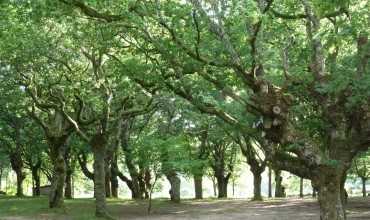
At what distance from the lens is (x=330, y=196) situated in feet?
50.7

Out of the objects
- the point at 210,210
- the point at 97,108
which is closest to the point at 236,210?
the point at 210,210

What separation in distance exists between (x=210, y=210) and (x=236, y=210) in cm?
173

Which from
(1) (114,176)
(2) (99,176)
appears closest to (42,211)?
(2) (99,176)

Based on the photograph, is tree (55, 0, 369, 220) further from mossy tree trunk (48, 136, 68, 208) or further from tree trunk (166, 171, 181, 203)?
tree trunk (166, 171, 181, 203)

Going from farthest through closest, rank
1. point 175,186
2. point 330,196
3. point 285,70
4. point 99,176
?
1. point 175,186
2. point 99,176
3. point 285,70
4. point 330,196

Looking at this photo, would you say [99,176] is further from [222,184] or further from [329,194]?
[222,184]

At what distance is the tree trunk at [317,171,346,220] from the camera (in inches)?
604

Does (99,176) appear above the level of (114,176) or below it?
above

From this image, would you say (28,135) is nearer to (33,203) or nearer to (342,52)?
(33,203)

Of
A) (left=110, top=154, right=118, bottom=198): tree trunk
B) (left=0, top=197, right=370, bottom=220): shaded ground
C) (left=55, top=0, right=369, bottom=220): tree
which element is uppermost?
(left=55, top=0, right=369, bottom=220): tree

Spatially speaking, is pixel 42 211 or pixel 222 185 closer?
pixel 42 211

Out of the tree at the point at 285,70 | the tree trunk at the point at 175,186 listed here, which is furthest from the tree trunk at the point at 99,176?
the tree at the point at 285,70

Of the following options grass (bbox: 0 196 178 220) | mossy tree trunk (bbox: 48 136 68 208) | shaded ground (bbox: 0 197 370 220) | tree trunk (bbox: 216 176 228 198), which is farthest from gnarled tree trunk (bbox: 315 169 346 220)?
tree trunk (bbox: 216 176 228 198)

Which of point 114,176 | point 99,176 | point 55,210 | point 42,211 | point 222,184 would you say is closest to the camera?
point 99,176
